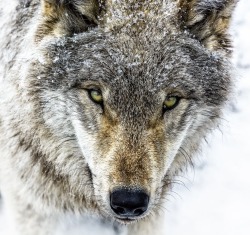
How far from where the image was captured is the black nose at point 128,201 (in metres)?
2.81

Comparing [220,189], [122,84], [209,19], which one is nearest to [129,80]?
[122,84]

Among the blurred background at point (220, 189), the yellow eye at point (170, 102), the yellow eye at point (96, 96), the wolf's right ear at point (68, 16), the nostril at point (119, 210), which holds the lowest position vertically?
the blurred background at point (220, 189)

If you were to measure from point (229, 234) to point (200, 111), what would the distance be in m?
1.54

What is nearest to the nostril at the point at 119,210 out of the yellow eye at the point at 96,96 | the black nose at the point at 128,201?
the black nose at the point at 128,201

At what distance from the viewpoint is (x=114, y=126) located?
9.87ft

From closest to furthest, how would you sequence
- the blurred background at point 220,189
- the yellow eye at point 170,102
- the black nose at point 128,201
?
the black nose at point 128,201
the yellow eye at point 170,102
the blurred background at point 220,189

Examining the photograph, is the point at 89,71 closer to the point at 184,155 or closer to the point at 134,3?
the point at 134,3

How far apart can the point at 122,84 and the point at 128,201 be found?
67 cm

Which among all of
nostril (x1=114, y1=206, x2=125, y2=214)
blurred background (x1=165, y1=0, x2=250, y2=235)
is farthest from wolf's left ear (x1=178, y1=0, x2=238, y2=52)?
nostril (x1=114, y1=206, x2=125, y2=214)

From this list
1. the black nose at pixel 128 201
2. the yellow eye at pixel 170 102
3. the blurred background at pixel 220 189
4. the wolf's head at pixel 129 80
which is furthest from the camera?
the blurred background at pixel 220 189

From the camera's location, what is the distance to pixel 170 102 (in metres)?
3.08

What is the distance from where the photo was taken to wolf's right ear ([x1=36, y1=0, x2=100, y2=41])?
3074mm

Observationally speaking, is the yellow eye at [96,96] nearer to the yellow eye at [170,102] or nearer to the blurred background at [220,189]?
→ the yellow eye at [170,102]

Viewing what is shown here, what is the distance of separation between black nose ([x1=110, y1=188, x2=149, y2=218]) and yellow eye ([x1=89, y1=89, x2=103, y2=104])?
0.56 m
